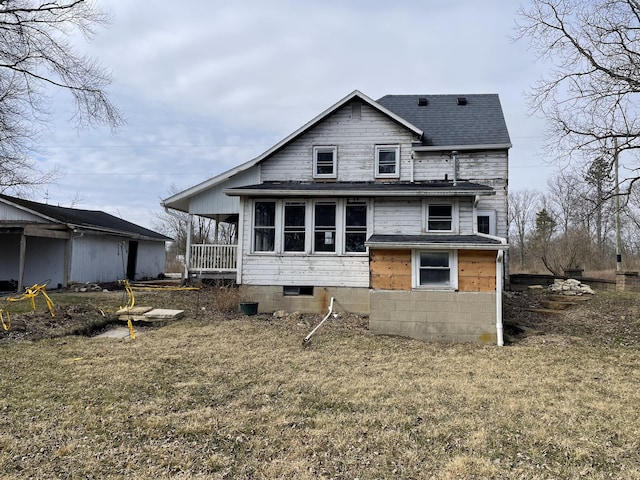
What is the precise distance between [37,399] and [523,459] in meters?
5.64

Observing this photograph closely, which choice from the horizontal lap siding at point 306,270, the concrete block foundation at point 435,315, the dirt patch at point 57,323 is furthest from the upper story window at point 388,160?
the dirt patch at point 57,323

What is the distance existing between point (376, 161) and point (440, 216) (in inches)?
118

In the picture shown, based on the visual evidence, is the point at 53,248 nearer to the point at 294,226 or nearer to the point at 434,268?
the point at 294,226

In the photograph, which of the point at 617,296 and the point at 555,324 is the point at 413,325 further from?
the point at 617,296

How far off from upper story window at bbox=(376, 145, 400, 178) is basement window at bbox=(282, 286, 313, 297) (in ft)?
14.7

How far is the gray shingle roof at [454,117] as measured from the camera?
14539 millimetres

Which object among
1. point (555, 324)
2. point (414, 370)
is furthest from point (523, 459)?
point (555, 324)

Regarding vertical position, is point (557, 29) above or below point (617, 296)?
above

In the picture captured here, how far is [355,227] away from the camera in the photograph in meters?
12.3

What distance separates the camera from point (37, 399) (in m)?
5.27

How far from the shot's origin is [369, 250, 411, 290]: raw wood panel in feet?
31.3

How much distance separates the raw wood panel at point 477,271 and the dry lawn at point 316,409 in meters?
1.36

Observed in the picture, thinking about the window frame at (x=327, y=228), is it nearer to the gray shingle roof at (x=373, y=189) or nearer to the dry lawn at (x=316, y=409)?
the gray shingle roof at (x=373, y=189)

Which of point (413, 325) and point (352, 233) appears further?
point (352, 233)
